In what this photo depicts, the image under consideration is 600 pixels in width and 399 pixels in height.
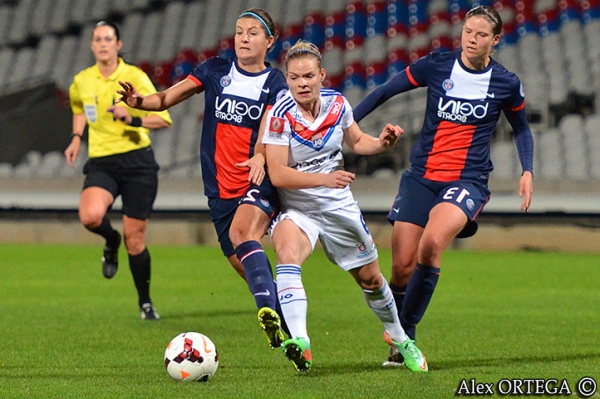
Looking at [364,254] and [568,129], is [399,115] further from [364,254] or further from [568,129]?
[364,254]

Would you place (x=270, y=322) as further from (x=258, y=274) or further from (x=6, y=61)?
(x=6, y=61)

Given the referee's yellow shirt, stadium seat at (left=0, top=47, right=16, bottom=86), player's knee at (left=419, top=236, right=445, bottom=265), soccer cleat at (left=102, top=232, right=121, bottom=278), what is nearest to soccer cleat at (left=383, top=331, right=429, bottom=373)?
player's knee at (left=419, top=236, right=445, bottom=265)

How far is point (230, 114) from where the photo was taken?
6801mm

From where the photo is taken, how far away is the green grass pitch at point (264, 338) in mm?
5629

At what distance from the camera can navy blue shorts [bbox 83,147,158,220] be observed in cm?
884

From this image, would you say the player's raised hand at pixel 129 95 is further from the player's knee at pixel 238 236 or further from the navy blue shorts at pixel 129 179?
the navy blue shorts at pixel 129 179

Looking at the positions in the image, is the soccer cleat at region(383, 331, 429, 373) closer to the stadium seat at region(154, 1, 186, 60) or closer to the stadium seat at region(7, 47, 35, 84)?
the stadium seat at region(154, 1, 186, 60)

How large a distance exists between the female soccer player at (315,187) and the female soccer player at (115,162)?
289 cm

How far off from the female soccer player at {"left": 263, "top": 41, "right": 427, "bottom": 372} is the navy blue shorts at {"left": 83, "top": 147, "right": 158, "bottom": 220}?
293 centimetres

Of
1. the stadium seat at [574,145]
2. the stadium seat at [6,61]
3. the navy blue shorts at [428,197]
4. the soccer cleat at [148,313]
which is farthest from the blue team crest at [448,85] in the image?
the stadium seat at [6,61]

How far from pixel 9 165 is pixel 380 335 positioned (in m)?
12.4

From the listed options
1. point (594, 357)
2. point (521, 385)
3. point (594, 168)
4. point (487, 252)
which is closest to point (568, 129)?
point (594, 168)

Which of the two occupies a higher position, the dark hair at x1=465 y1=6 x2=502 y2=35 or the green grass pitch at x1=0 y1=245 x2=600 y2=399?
the dark hair at x1=465 y1=6 x2=502 y2=35

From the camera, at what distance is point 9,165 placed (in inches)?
742
